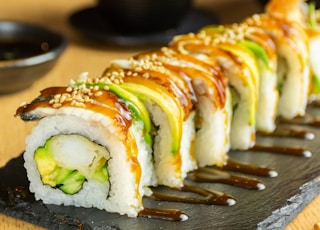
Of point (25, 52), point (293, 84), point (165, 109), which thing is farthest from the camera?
point (25, 52)

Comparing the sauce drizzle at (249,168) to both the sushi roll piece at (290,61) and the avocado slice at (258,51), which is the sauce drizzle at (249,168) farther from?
the sushi roll piece at (290,61)

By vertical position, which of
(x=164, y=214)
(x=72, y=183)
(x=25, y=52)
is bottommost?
(x=164, y=214)

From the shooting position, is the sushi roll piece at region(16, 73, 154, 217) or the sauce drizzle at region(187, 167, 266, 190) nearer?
the sushi roll piece at region(16, 73, 154, 217)

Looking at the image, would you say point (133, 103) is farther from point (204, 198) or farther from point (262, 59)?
point (262, 59)

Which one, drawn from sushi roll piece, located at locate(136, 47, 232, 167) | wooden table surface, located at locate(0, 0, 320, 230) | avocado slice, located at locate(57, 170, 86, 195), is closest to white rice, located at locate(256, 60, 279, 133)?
sushi roll piece, located at locate(136, 47, 232, 167)

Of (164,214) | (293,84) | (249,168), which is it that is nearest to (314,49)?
(293,84)

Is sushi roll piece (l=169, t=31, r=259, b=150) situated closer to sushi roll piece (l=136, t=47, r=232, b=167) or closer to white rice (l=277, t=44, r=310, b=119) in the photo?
sushi roll piece (l=136, t=47, r=232, b=167)

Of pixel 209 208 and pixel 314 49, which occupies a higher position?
pixel 314 49
